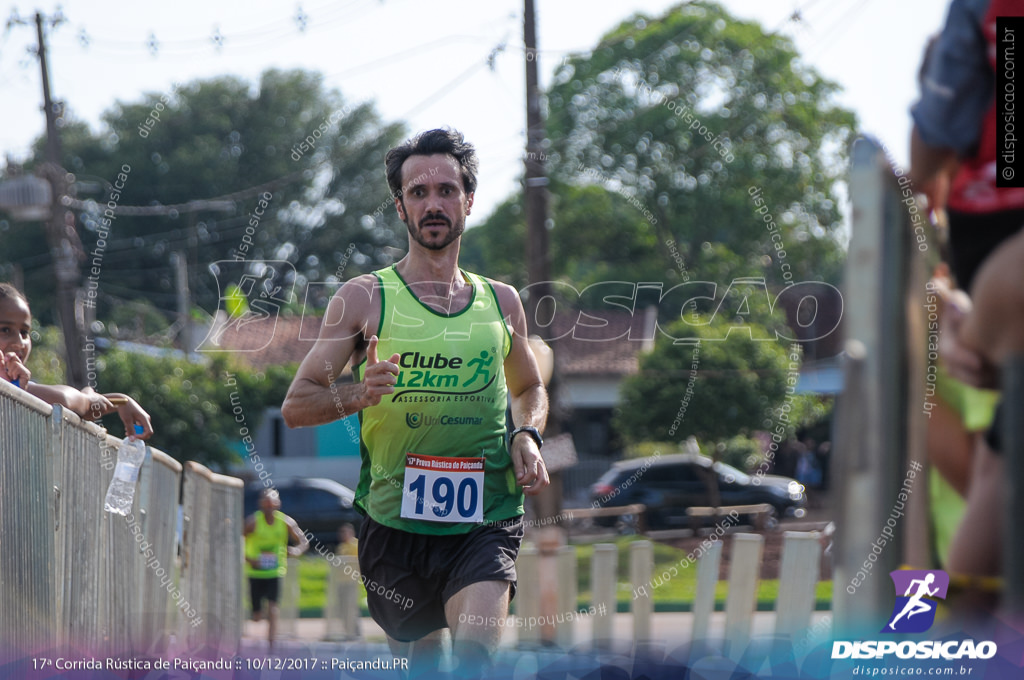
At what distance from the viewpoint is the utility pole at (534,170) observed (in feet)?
32.1

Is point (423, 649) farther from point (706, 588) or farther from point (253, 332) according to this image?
point (706, 588)

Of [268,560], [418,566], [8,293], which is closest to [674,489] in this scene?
[268,560]

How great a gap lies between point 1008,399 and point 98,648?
11.5ft

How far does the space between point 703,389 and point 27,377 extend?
9.46 meters

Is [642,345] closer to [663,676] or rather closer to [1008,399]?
[663,676]

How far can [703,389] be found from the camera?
12.9m

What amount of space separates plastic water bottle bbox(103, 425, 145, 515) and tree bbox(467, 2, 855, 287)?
6.45m

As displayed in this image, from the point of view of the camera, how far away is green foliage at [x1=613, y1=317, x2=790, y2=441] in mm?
11031

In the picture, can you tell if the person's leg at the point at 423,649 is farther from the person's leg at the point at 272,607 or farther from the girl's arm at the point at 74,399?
the person's leg at the point at 272,607

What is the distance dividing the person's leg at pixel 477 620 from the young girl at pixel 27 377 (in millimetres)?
1351

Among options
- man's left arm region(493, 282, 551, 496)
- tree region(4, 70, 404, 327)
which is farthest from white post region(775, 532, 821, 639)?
tree region(4, 70, 404, 327)

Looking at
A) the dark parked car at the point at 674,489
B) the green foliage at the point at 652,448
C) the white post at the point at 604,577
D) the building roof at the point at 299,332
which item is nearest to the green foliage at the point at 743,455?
the dark parked car at the point at 674,489

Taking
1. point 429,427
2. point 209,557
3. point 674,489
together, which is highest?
point 429,427

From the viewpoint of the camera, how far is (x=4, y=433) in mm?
3592
